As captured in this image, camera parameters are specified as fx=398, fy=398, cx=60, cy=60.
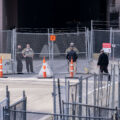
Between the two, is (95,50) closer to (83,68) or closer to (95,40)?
(95,40)

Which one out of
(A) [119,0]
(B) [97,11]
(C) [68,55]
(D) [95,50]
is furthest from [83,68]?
(B) [97,11]

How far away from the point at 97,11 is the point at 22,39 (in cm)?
2187

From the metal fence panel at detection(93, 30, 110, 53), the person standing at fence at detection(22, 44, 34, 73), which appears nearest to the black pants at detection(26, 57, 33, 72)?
the person standing at fence at detection(22, 44, 34, 73)

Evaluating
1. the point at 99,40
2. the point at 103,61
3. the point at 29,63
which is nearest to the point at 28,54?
the point at 29,63

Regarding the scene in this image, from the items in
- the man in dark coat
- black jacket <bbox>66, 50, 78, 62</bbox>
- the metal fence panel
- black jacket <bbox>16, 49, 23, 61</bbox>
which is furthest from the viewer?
the metal fence panel

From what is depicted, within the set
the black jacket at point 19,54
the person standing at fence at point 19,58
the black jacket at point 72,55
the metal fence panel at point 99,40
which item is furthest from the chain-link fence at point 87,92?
the metal fence panel at point 99,40

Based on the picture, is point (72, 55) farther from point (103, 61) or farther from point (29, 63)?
point (29, 63)

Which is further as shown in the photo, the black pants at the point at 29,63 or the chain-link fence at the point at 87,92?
the black pants at the point at 29,63

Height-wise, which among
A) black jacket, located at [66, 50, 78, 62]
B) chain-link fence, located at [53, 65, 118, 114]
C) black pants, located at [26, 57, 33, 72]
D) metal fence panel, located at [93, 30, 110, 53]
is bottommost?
chain-link fence, located at [53, 65, 118, 114]

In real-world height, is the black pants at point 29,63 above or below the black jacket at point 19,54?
below

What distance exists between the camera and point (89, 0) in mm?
47688

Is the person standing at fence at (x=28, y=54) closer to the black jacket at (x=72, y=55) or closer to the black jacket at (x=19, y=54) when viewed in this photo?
the black jacket at (x=19, y=54)

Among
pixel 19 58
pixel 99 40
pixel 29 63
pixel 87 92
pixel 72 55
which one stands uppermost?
pixel 99 40

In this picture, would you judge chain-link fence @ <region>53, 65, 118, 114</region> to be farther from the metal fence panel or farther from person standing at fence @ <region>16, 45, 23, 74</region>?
the metal fence panel
